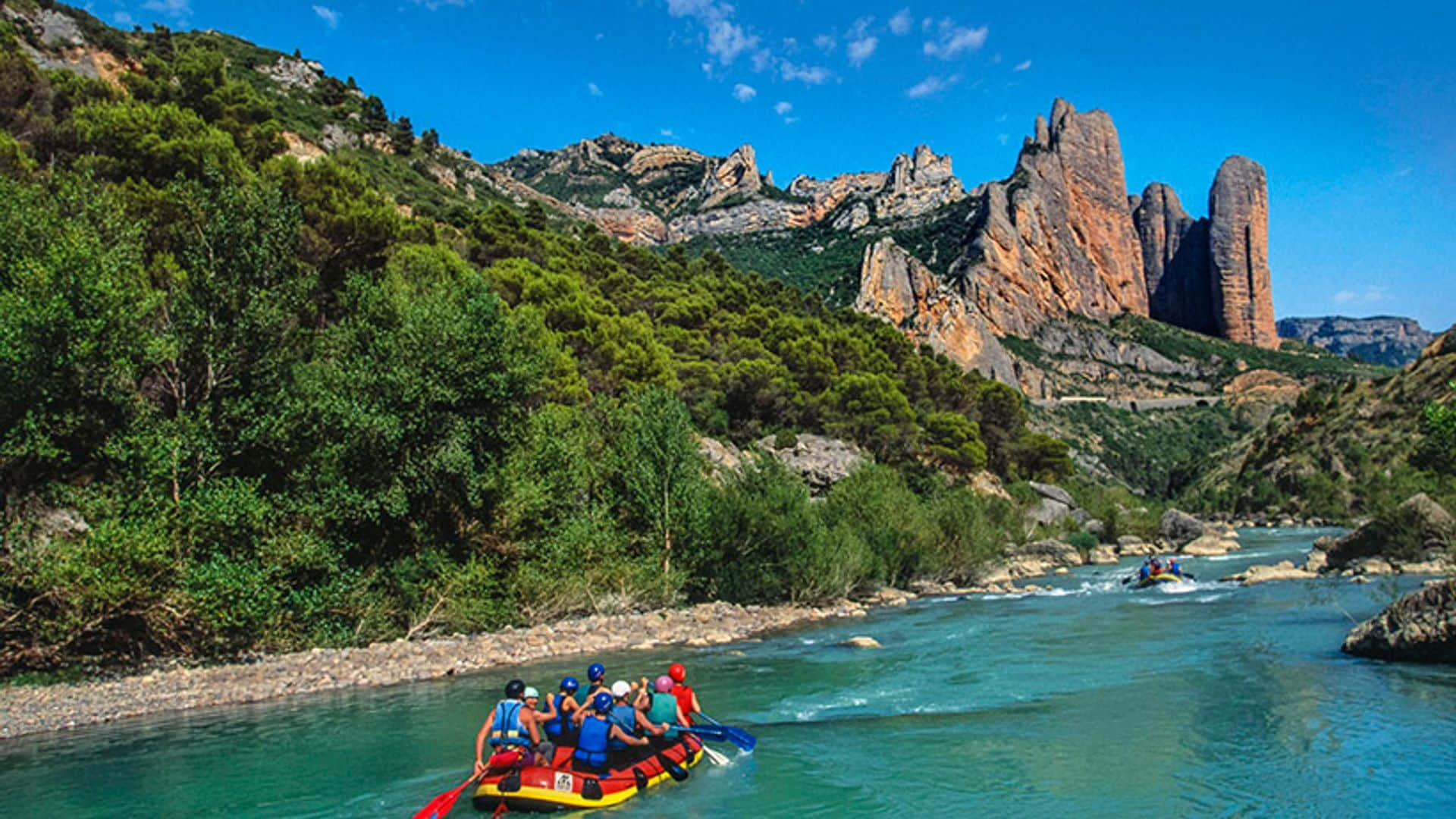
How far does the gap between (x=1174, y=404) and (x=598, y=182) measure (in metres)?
111

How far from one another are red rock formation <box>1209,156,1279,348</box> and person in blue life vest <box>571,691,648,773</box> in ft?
615

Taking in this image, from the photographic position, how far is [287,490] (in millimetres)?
21984

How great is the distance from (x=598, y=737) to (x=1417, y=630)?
51.1 feet

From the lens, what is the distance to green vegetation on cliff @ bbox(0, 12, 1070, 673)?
1825 centimetres

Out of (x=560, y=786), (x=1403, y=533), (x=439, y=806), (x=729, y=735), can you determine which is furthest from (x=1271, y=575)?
(x=439, y=806)

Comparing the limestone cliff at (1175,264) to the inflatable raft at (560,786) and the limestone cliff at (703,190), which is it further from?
the inflatable raft at (560,786)

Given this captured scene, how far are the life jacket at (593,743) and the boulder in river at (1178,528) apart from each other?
5203cm

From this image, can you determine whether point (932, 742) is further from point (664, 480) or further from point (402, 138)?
point (402, 138)

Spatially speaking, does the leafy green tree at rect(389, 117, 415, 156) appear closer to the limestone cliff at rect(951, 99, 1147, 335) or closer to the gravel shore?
the gravel shore

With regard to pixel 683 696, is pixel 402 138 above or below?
above

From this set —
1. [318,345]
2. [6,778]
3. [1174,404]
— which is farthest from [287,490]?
[1174,404]

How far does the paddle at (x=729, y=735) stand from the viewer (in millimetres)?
12578

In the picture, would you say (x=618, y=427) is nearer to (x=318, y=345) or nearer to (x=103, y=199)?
(x=318, y=345)

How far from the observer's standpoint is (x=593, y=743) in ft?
36.3
